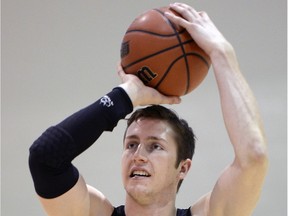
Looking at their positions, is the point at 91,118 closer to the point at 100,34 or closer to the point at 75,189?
the point at 75,189

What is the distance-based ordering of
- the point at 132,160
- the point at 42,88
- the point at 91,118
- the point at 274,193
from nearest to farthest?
1. the point at 91,118
2. the point at 132,160
3. the point at 274,193
4. the point at 42,88

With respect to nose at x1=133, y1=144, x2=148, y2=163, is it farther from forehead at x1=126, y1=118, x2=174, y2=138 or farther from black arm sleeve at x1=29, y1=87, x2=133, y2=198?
black arm sleeve at x1=29, y1=87, x2=133, y2=198

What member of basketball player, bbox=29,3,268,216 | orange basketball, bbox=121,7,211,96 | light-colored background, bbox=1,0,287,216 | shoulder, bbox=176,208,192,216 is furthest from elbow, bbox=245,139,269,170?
light-colored background, bbox=1,0,287,216

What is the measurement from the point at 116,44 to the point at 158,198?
60.2 inches

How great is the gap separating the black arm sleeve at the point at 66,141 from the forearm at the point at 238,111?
0.97 feet

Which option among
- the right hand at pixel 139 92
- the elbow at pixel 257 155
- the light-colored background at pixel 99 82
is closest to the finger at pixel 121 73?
the right hand at pixel 139 92

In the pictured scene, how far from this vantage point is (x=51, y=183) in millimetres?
1462

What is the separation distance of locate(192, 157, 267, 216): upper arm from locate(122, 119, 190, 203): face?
18 centimetres

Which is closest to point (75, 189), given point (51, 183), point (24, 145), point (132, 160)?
point (51, 183)

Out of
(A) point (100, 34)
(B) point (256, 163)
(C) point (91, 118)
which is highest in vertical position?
(A) point (100, 34)

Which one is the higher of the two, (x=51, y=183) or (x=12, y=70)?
(x=12, y=70)

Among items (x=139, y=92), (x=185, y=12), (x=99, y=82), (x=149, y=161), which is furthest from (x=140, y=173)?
(x=99, y=82)

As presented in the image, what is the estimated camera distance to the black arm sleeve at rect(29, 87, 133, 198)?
1417 millimetres

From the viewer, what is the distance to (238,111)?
151 cm
